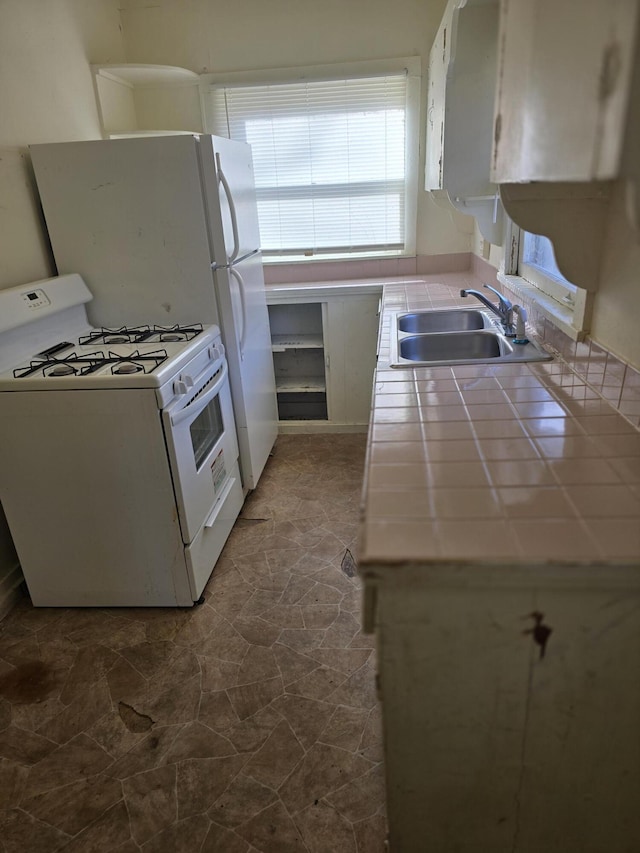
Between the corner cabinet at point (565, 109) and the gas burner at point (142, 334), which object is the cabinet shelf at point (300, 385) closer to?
the gas burner at point (142, 334)

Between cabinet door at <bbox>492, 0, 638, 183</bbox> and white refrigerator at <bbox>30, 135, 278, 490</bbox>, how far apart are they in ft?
4.99

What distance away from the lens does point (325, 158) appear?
11.4ft

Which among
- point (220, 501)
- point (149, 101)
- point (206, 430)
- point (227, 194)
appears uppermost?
point (149, 101)

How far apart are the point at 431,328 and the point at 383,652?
1.92 m

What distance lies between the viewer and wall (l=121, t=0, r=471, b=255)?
3189 millimetres

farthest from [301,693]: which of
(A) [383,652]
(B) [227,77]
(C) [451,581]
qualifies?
(B) [227,77]

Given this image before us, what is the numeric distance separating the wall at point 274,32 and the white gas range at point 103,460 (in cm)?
199

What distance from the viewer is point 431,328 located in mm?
2619

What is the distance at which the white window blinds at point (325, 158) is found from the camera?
336 cm

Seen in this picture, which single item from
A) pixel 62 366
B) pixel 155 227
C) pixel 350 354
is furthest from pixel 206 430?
pixel 350 354

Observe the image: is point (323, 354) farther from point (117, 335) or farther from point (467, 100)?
point (467, 100)

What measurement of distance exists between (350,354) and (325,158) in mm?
1279

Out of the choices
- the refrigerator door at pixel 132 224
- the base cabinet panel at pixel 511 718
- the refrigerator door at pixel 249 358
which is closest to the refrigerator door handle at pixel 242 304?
the refrigerator door at pixel 249 358

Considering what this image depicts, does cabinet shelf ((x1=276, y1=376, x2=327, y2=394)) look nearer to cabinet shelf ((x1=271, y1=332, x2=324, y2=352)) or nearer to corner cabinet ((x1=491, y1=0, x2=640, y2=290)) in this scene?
cabinet shelf ((x1=271, y1=332, x2=324, y2=352))
